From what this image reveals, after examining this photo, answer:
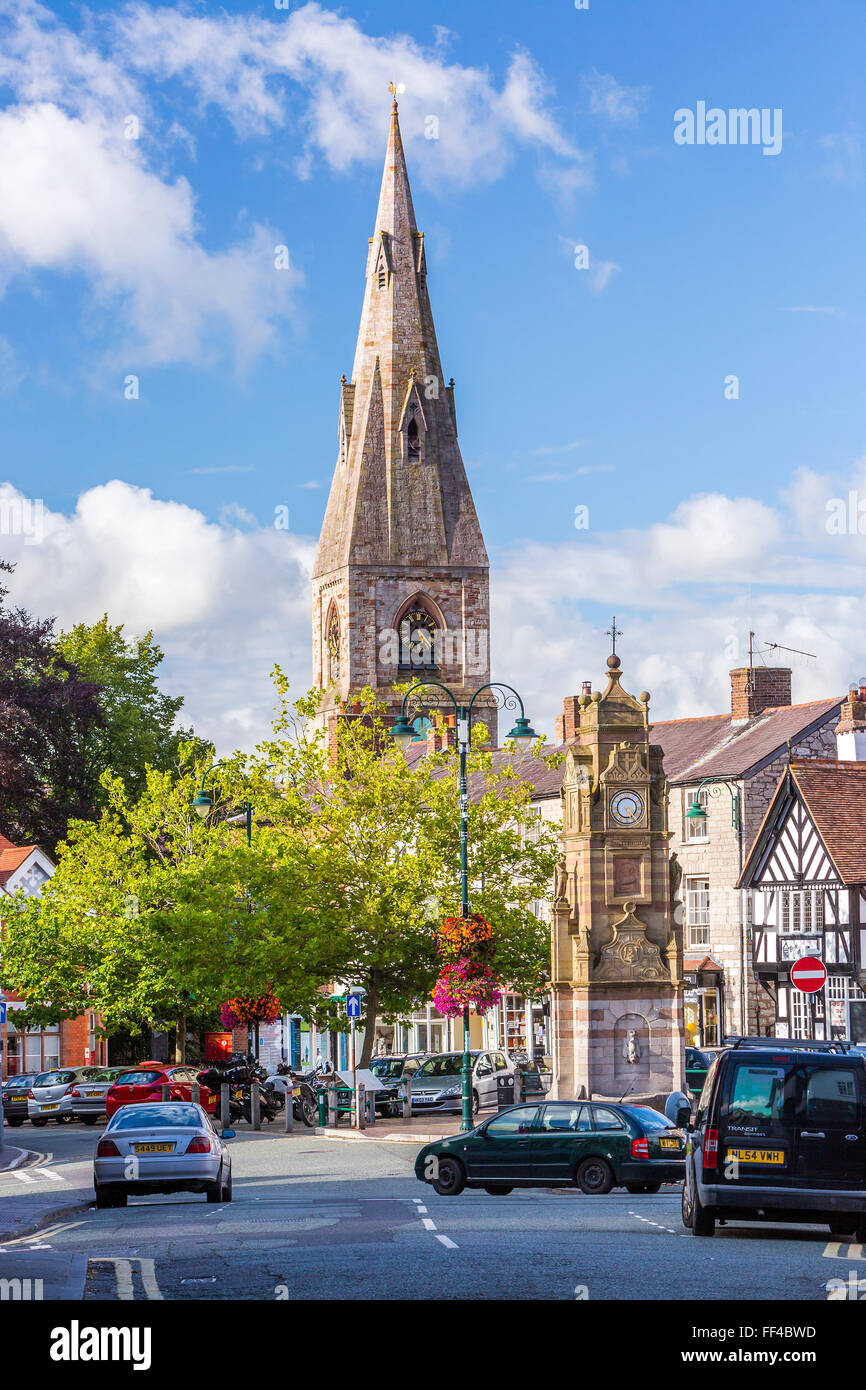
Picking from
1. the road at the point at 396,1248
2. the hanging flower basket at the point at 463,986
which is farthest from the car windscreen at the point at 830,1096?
the hanging flower basket at the point at 463,986

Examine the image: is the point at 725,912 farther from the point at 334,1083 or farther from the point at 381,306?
the point at 381,306

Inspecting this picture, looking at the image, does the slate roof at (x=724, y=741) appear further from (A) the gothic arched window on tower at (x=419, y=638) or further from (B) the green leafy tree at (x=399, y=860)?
(A) the gothic arched window on tower at (x=419, y=638)

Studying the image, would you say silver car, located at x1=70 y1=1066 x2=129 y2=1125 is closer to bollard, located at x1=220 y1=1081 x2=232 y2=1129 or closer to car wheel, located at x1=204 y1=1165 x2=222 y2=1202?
bollard, located at x1=220 y1=1081 x2=232 y2=1129

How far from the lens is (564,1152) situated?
25359mm

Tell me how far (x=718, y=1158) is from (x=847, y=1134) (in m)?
1.20

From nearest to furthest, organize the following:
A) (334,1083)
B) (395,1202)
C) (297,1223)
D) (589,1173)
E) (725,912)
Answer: (297,1223) < (395,1202) < (589,1173) < (334,1083) < (725,912)

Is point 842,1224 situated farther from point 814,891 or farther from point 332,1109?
point 814,891

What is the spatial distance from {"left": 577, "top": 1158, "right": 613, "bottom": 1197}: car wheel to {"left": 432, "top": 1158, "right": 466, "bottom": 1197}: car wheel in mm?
1511

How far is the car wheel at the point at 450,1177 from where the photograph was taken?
25.7 metres

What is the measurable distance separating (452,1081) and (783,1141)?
93.0 ft

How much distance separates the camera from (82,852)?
57.3m

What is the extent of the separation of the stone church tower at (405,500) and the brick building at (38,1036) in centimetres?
2283

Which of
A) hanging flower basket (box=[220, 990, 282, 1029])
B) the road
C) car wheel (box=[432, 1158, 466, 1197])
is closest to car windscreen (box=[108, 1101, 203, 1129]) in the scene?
the road

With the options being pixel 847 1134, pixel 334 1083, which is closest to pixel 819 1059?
pixel 847 1134
